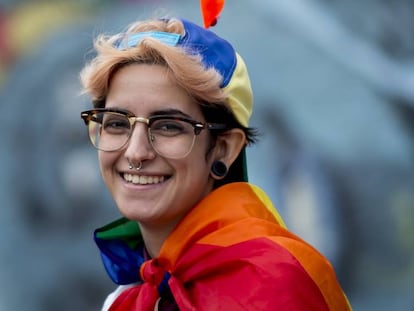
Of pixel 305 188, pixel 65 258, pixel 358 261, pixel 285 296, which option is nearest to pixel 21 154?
pixel 65 258

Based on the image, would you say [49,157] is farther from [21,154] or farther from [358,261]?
[358,261]

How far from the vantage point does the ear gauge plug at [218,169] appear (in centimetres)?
262

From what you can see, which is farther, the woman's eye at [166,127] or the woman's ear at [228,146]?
the woman's ear at [228,146]

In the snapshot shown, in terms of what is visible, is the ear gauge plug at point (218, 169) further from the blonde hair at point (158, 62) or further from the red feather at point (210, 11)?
the red feather at point (210, 11)

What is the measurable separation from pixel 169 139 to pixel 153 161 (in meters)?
0.07

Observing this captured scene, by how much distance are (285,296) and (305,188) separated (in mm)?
2911

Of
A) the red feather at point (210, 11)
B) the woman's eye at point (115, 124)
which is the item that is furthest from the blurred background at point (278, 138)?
→ the woman's eye at point (115, 124)

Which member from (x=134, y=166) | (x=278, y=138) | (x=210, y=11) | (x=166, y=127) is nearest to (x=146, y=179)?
(x=134, y=166)

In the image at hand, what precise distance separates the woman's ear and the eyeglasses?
0.15 feet

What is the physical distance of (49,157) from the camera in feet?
18.4

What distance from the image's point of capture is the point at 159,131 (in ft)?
8.25

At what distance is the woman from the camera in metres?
2.45

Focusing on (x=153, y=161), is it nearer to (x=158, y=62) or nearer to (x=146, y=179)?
(x=146, y=179)

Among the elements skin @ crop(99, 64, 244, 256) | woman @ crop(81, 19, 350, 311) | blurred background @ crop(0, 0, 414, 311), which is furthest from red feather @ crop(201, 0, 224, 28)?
blurred background @ crop(0, 0, 414, 311)
